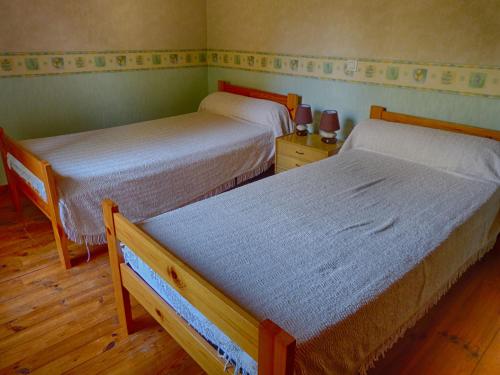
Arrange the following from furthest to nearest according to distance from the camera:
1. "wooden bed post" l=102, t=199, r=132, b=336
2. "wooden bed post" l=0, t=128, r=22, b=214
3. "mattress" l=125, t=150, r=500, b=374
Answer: "wooden bed post" l=0, t=128, r=22, b=214 < "wooden bed post" l=102, t=199, r=132, b=336 < "mattress" l=125, t=150, r=500, b=374

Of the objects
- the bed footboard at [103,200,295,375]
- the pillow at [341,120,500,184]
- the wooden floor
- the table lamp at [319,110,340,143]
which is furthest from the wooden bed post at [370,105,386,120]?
the bed footboard at [103,200,295,375]

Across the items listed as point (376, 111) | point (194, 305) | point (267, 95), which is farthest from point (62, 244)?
point (376, 111)

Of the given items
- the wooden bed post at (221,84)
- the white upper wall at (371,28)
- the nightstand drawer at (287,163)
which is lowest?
the nightstand drawer at (287,163)

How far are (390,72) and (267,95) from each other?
3.82ft

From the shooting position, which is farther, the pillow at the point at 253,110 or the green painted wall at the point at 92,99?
the pillow at the point at 253,110

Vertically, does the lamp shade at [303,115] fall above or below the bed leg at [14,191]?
above

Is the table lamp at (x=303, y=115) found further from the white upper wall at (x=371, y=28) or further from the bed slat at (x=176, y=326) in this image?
the bed slat at (x=176, y=326)

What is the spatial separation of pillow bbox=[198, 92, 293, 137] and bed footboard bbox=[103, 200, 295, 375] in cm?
188

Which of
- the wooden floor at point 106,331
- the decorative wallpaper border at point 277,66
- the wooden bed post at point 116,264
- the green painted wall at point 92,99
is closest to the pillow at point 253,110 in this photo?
the decorative wallpaper border at point 277,66

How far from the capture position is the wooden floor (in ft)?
5.31

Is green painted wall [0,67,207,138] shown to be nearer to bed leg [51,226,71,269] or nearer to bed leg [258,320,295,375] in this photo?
bed leg [51,226,71,269]

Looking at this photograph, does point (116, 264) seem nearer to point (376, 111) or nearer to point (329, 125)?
point (329, 125)

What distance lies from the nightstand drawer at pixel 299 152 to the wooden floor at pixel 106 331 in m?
1.21

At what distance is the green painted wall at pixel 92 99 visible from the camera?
300cm
